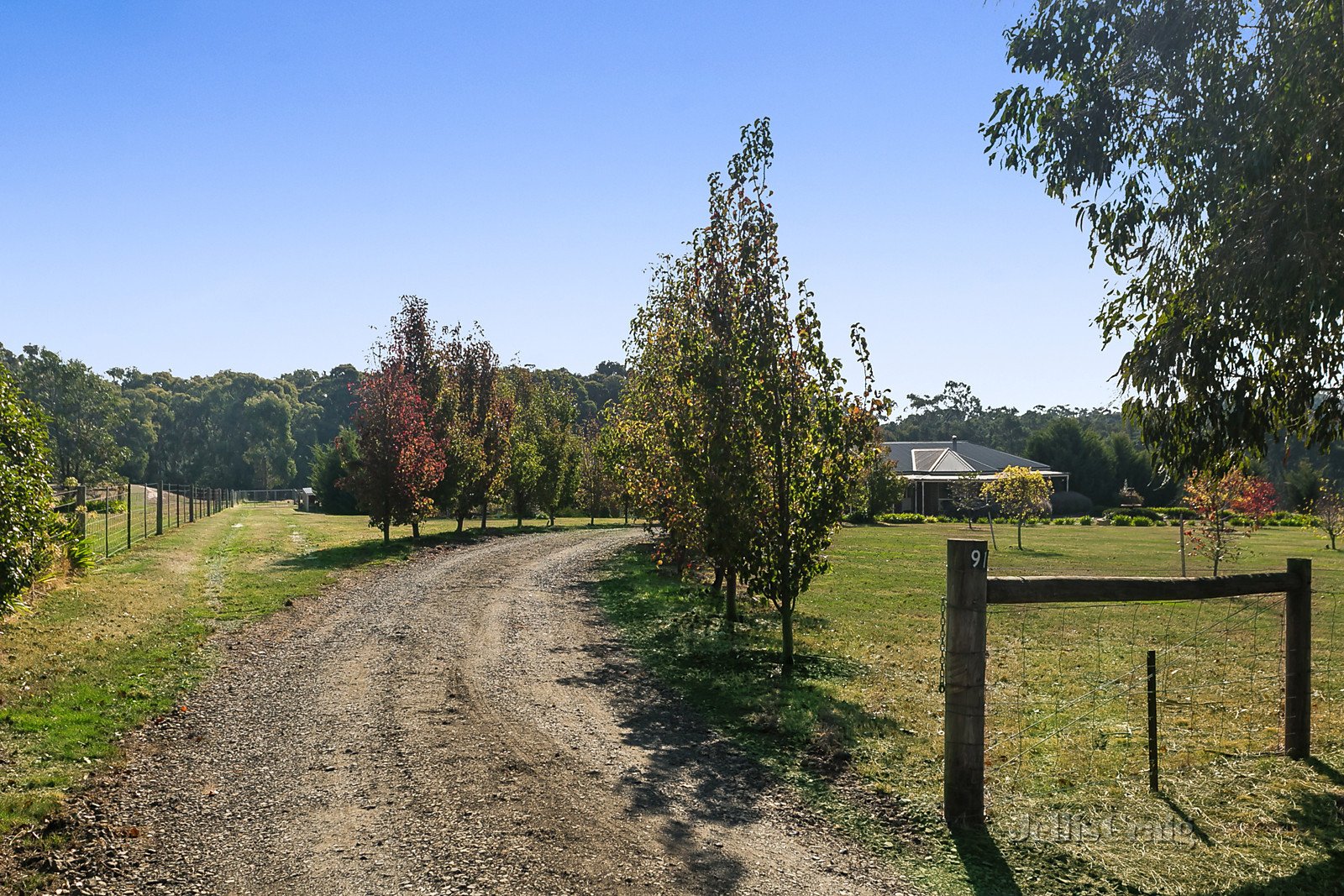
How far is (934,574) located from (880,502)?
32.8 m

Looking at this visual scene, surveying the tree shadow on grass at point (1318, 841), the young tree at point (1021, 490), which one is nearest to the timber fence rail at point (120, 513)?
the tree shadow on grass at point (1318, 841)

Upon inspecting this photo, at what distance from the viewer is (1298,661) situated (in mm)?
7414

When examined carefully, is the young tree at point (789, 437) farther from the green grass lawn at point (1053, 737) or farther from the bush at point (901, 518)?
the bush at point (901, 518)

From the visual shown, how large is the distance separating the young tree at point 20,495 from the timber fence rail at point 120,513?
119 centimetres

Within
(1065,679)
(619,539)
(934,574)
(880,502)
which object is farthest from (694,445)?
(880,502)

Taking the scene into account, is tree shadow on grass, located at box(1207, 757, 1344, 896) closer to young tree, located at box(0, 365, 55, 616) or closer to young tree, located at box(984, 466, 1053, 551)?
young tree, located at box(0, 365, 55, 616)

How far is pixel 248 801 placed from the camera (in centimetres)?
659

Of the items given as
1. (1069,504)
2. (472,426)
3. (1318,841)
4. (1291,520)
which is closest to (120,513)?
(472,426)

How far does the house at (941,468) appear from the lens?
232 ft

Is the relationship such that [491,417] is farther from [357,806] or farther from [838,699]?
[357,806]

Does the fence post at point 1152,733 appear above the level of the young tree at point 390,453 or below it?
below

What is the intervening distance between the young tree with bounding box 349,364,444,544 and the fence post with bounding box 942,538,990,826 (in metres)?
22.7

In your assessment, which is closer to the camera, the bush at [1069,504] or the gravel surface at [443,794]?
the gravel surface at [443,794]

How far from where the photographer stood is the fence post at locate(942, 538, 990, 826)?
636cm
